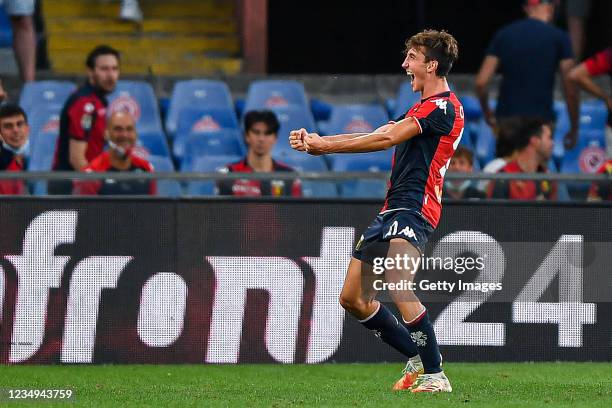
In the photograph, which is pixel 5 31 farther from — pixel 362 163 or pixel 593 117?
pixel 593 117

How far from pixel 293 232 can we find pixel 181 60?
22.0 ft

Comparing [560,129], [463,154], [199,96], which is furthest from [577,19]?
[463,154]

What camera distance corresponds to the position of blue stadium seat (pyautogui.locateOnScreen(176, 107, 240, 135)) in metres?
13.7

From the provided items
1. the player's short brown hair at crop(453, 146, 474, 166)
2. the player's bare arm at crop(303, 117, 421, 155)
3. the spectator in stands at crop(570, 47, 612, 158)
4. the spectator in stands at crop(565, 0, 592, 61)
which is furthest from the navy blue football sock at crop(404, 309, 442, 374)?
the spectator in stands at crop(565, 0, 592, 61)

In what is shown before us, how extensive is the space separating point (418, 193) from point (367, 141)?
52cm

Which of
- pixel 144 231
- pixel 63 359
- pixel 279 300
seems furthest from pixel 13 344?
pixel 279 300

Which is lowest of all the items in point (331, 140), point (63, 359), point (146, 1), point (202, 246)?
point (63, 359)

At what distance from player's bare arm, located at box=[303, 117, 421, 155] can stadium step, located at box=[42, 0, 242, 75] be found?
26.8ft

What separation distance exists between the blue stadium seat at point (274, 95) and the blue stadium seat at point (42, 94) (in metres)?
1.76

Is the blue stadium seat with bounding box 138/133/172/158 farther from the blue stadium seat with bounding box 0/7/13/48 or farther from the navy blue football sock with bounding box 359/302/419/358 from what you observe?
the navy blue football sock with bounding box 359/302/419/358

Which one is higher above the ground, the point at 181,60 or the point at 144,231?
the point at 181,60

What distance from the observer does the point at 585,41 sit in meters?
17.5

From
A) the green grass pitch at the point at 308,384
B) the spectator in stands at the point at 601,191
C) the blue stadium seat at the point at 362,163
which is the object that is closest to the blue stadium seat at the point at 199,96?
the blue stadium seat at the point at 362,163

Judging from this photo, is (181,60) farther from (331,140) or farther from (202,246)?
(331,140)
